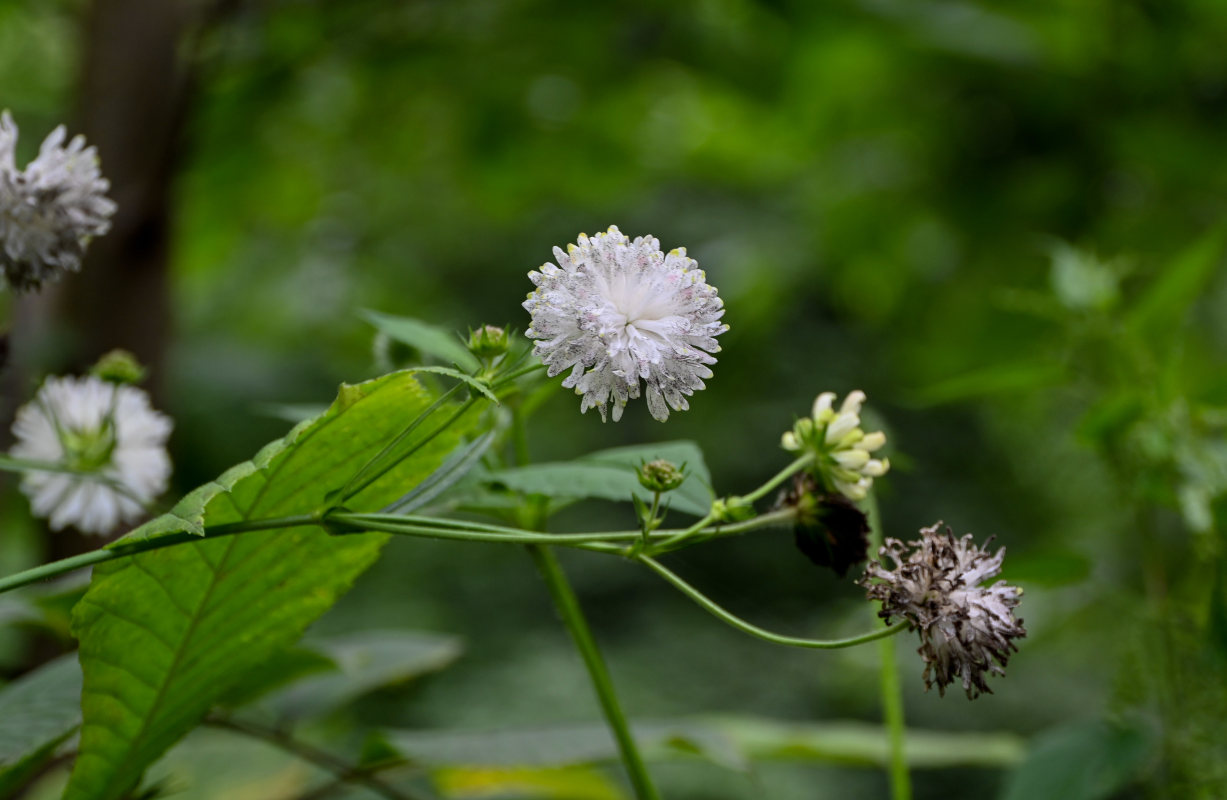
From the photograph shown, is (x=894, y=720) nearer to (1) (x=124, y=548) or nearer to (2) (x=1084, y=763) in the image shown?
(2) (x=1084, y=763)

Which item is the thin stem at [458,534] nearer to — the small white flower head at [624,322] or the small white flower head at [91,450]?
the small white flower head at [624,322]

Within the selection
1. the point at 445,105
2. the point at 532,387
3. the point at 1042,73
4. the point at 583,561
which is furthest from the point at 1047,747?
the point at 583,561

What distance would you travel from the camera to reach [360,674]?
0.59m

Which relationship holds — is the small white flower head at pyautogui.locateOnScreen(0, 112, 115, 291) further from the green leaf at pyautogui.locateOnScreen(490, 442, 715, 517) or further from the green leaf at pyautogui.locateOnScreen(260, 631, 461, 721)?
the green leaf at pyautogui.locateOnScreen(260, 631, 461, 721)

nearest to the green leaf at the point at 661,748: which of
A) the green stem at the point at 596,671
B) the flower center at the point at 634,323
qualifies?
the green stem at the point at 596,671

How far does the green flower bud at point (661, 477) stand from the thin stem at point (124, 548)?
98 millimetres

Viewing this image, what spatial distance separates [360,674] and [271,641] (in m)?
0.25

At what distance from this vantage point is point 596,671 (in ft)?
1.39

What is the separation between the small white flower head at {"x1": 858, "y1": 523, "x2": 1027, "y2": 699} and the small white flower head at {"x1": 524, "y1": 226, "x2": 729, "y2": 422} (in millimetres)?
80

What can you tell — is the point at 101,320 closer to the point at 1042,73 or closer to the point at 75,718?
the point at 75,718

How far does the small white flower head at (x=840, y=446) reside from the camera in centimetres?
32

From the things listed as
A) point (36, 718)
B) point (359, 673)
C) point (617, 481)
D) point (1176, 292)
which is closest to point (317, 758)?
point (359, 673)

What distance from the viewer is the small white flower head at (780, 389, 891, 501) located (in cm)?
32

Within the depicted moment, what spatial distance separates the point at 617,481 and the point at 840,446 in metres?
0.08
